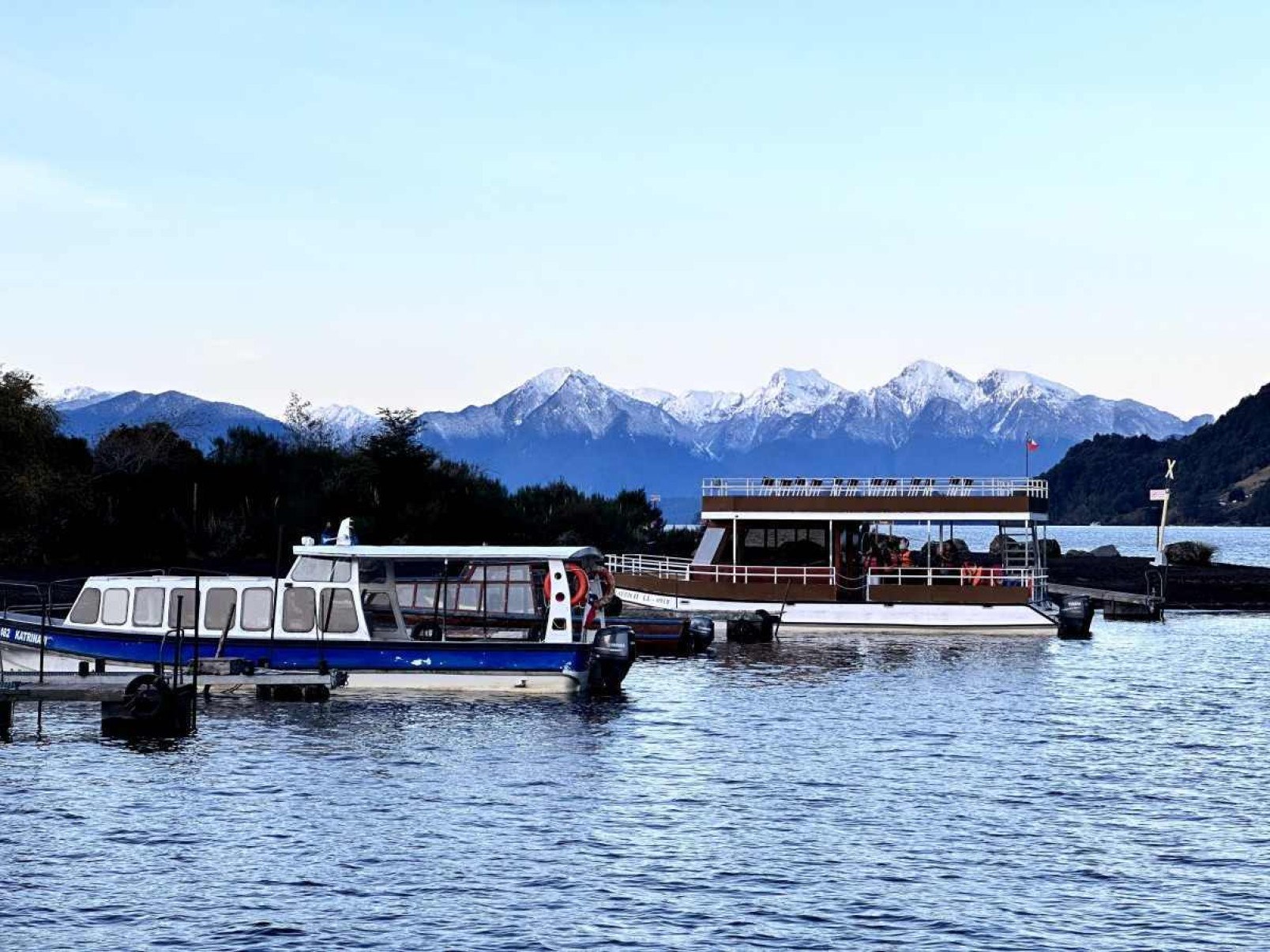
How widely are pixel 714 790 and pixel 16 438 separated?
64455 millimetres

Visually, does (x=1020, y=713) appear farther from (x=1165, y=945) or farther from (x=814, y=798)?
(x=1165, y=945)

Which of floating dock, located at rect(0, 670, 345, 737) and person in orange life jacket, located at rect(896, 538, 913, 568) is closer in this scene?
floating dock, located at rect(0, 670, 345, 737)

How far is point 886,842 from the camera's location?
2784cm

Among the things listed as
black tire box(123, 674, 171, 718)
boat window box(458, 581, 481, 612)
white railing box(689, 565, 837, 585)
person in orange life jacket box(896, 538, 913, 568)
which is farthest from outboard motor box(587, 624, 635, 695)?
person in orange life jacket box(896, 538, 913, 568)

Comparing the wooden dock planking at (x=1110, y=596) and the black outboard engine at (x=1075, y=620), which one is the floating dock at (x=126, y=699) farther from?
the wooden dock planking at (x=1110, y=596)

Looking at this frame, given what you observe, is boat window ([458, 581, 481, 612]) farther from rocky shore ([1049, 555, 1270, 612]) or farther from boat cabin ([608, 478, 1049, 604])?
rocky shore ([1049, 555, 1270, 612])

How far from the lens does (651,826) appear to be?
1149 inches

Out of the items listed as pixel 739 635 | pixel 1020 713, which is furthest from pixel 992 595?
pixel 1020 713

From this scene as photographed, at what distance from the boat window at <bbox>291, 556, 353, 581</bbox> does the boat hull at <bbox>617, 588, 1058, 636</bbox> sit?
26287 mm

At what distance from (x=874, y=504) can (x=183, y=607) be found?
114ft

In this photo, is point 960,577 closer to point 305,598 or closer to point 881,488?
point 881,488

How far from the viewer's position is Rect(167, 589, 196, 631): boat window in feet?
147

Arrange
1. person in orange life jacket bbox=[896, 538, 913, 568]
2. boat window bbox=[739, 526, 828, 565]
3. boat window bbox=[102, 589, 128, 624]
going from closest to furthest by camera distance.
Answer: boat window bbox=[102, 589, 128, 624]
person in orange life jacket bbox=[896, 538, 913, 568]
boat window bbox=[739, 526, 828, 565]

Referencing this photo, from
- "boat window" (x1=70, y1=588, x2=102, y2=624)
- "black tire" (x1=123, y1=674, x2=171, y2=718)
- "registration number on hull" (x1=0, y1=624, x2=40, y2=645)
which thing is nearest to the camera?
"black tire" (x1=123, y1=674, x2=171, y2=718)
